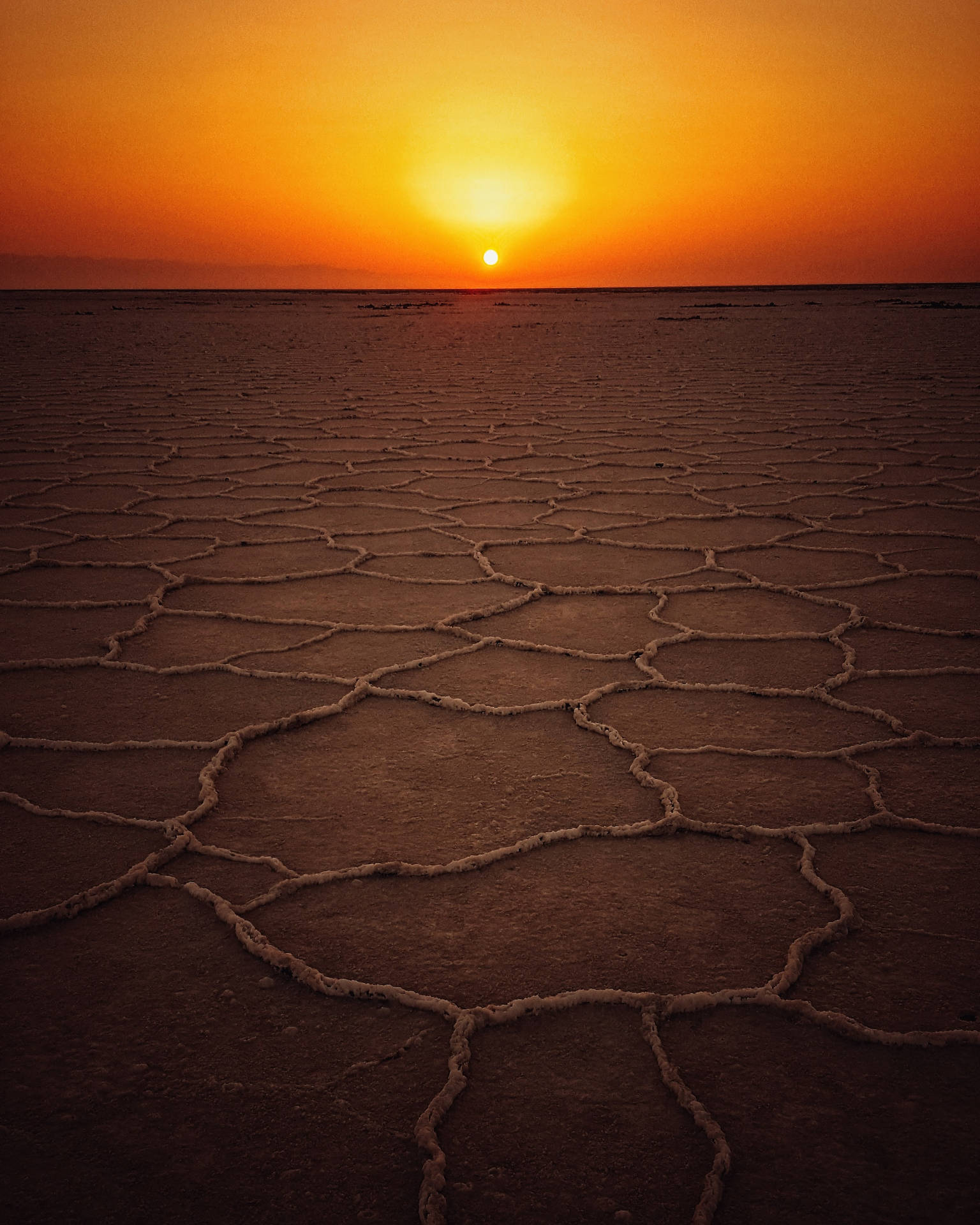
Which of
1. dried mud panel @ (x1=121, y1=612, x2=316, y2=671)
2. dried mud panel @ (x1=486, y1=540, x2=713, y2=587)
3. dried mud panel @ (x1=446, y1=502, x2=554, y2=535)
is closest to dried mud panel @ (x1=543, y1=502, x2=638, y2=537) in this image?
dried mud panel @ (x1=446, y1=502, x2=554, y2=535)

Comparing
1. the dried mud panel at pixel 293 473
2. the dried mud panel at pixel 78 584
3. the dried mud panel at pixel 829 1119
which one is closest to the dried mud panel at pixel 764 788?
the dried mud panel at pixel 829 1119

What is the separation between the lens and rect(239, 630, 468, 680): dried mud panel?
159 cm

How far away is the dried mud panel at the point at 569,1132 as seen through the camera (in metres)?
0.66

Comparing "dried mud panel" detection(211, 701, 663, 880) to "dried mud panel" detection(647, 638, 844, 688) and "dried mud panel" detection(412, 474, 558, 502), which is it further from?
"dried mud panel" detection(412, 474, 558, 502)

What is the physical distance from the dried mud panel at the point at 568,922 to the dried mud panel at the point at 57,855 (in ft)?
0.63

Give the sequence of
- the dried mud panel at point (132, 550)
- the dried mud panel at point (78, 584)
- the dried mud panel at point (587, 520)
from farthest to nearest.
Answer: the dried mud panel at point (587, 520) → the dried mud panel at point (132, 550) → the dried mud panel at point (78, 584)

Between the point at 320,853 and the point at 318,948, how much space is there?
0.16 m

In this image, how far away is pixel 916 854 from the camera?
3.46 ft

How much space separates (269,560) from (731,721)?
48.7 inches

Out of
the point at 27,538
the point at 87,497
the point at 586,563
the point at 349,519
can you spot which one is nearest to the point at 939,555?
the point at 586,563

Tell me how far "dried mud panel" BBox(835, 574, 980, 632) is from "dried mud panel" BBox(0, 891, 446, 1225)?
4.41 feet

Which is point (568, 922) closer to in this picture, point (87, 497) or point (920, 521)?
point (920, 521)

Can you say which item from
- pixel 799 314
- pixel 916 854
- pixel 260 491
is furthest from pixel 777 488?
pixel 799 314

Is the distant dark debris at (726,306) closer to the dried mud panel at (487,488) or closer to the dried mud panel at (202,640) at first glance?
the dried mud panel at (487,488)
